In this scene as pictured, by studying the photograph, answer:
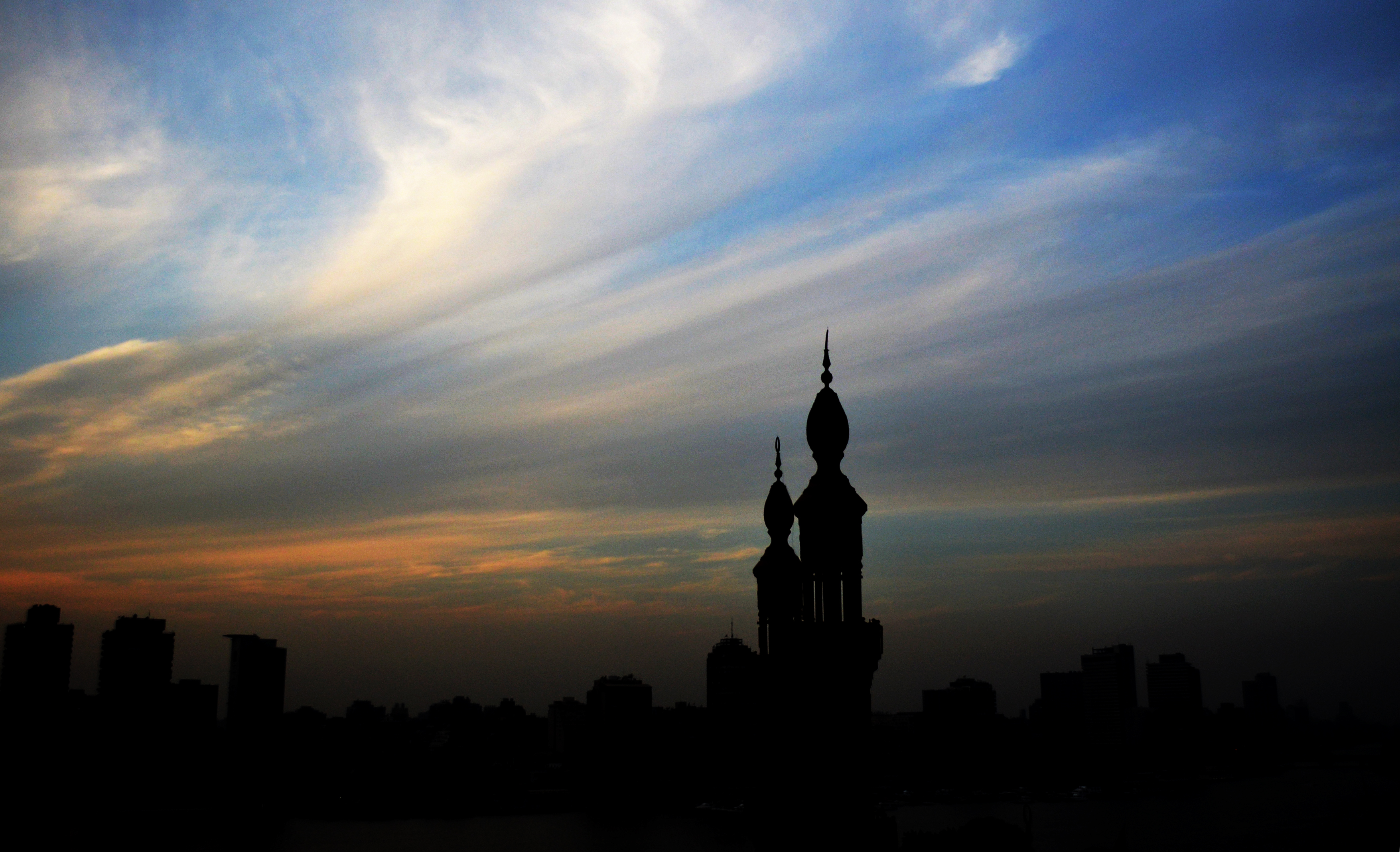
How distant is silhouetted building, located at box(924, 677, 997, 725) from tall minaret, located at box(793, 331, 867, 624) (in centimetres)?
16143

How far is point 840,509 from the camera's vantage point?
14.9 meters

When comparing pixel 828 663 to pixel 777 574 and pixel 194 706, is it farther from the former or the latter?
pixel 194 706

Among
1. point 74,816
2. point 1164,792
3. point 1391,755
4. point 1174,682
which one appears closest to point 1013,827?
point 1391,755

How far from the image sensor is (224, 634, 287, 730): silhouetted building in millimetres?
165625

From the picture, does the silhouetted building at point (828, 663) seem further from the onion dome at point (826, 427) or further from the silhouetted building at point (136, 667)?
the silhouetted building at point (136, 667)

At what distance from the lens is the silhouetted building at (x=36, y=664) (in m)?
129

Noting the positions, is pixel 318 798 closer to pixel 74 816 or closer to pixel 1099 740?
pixel 74 816

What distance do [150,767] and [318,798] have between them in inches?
1017

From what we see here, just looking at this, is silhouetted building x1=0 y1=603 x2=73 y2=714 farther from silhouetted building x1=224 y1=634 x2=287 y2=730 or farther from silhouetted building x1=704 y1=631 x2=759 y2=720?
silhouetted building x1=704 y1=631 x2=759 y2=720

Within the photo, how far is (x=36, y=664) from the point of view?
13050 centimetres

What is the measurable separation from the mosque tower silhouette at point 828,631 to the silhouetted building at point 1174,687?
18537cm

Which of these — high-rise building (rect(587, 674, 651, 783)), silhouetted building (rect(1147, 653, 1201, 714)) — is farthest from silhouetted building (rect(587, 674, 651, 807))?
silhouetted building (rect(1147, 653, 1201, 714))

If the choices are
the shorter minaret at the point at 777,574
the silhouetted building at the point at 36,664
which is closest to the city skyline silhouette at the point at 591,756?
the silhouetted building at the point at 36,664

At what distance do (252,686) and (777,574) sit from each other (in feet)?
555
